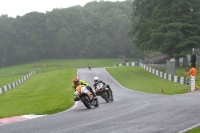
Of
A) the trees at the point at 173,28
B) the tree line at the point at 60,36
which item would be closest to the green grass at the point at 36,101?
the trees at the point at 173,28

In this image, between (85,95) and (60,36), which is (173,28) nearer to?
(85,95)

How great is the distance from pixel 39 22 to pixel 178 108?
126 m

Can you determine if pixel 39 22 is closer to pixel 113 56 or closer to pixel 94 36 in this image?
pixel 94 36

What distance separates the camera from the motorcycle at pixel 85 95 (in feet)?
56.5

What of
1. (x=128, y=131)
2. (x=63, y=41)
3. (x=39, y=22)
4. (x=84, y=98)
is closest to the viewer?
(x=128, y=131)

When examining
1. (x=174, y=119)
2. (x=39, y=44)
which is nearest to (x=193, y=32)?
(x=174, y=119)

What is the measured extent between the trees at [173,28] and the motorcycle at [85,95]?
30.6 m

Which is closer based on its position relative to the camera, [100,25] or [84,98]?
[84,98]

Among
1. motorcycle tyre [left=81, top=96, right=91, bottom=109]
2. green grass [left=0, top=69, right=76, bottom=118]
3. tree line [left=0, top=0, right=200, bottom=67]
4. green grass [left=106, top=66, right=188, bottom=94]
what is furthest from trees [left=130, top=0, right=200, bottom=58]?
tree line [left=0, top=0, right=200, bottom=67]

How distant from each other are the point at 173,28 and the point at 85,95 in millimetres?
33030

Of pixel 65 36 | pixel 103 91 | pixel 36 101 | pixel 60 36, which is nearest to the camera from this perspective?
pixel 103 91

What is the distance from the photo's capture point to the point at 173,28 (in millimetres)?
48094

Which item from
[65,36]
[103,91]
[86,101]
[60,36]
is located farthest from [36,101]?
[65,36]

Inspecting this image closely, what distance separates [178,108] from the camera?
14359 mm
